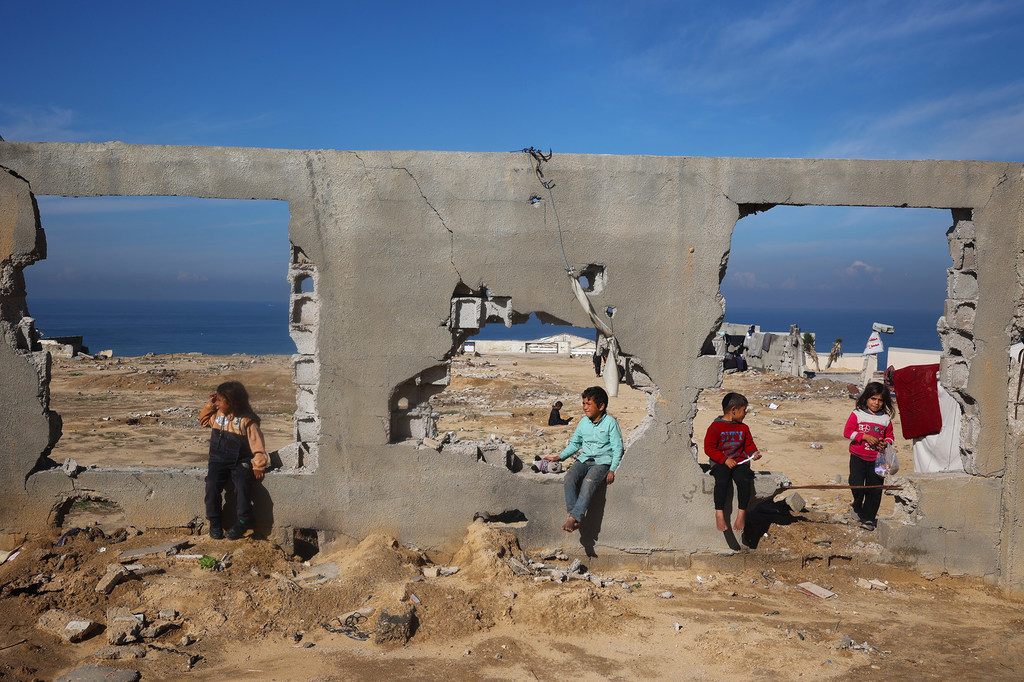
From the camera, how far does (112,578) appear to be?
4.82 meters

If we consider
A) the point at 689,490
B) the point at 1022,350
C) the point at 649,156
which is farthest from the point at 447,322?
the point at 1022,350

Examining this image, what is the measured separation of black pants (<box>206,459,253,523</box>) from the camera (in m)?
5.44

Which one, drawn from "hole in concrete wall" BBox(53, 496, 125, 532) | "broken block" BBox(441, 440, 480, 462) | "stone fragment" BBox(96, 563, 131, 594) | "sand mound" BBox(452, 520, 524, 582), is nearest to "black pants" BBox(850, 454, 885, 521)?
"sand mound" BBox(452, 520, 524, 582)

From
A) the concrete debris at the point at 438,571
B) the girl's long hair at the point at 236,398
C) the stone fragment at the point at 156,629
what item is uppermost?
the girl's long hair at the point at 236,398

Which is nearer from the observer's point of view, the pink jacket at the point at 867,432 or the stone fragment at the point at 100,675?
the stone fragment at the point at 100,675

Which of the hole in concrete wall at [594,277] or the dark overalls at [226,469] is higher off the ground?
the hole in concrete wall at [594,277]

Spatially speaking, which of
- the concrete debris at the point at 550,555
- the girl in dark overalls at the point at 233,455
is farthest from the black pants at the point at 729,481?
the girl in dark overalls at the point at 233,455

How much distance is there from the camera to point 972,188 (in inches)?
221

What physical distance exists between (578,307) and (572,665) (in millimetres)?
2816

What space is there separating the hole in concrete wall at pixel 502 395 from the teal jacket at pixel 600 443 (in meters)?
0.30

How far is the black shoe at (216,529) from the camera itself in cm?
548

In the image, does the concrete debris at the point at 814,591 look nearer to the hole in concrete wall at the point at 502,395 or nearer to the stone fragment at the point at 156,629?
the hole in concrete wall at the point at 502,395

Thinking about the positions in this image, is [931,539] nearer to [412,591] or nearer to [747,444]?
[747,444]

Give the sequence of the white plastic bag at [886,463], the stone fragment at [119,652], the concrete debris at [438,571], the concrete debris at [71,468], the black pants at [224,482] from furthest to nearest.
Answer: the white plastic bag at [886,463]
the concrete debris at [71,468]
the black pants at [224,482]
the concrete debris at [438,571]
the stone fragment at [119,652]
